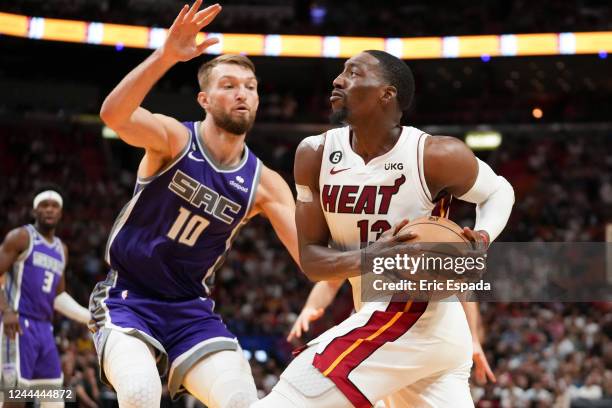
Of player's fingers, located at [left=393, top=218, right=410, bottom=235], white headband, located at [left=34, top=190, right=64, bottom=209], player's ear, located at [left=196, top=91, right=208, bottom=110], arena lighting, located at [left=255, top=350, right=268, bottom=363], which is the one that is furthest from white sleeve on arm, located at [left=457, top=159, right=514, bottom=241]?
arena lighting, located at [left=255, top=350, right=268, bottom=363]

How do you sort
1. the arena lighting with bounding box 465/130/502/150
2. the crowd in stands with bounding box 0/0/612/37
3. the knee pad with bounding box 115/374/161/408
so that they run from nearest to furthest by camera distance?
1. the knee pad with bounding box 115/374/161/408
2. the crowd in stands with bounding box 0/0/612/37
3. the arena lighting with bounding box 465/130/502/150

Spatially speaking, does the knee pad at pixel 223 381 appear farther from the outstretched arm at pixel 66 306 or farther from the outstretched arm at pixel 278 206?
the outstretched arm at pixel 66 306

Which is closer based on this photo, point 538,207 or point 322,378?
point 322,378

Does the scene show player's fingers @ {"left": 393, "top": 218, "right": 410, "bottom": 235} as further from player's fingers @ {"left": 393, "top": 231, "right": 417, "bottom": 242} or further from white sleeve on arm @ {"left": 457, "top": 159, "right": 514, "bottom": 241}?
white sleeve on arm @ {"left": 457, "top": 159, "right": 514, "bottom": 241}

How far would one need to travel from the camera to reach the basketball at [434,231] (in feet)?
11.0

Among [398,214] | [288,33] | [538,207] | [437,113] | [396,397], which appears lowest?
[396,397]

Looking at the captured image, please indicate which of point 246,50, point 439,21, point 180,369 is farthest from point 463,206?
point 180,369

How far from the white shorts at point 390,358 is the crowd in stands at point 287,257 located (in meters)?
6.33

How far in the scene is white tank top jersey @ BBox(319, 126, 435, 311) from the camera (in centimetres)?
364

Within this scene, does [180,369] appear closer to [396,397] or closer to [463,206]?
[396,397]

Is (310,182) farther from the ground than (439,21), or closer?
closer

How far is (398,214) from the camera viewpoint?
365 centimetres

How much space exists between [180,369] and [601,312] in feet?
41.6

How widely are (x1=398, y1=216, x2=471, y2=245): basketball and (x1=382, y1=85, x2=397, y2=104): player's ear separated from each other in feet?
1.95
